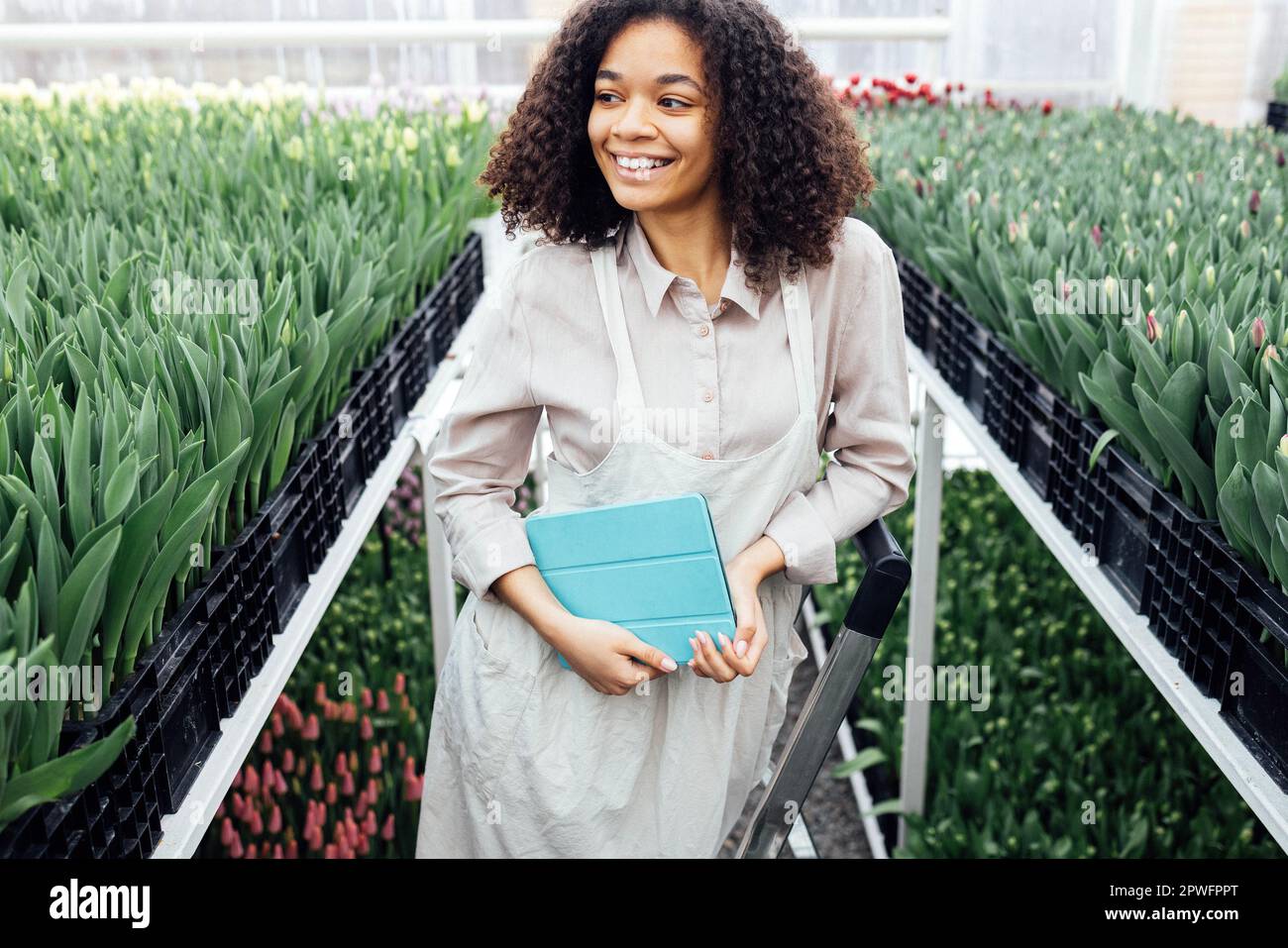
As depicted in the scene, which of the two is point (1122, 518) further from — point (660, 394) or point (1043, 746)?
point (1043, 746)

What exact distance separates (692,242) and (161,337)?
615mm

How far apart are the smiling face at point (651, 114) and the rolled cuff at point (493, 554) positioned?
37cm

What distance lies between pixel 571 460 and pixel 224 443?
1.20ft

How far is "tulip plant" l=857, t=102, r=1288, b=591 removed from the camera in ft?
4.13

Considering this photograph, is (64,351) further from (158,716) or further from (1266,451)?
(1266,451)

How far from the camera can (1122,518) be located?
1471 mm

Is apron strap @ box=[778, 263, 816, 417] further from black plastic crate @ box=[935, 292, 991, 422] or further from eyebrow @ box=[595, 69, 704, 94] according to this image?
black plastic crate @ box=[935, 292, 991, 422]

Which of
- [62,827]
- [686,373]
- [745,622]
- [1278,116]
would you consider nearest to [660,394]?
[686,373]

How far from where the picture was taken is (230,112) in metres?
3.71

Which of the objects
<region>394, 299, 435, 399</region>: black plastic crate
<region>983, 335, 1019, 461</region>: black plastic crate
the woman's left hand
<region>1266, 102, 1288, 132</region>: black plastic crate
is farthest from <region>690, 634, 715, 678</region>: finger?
<region>1266, 102, 1288, 132</region>: black plastic crate

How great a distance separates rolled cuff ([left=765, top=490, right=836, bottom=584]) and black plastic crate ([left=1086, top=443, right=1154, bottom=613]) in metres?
0.39

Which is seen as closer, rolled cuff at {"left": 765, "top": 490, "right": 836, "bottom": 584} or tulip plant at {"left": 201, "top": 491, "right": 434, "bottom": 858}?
rolled cuff at {"left": 765, "top": 490, "right": 836, "bottom": 584}

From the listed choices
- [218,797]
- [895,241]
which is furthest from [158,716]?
[895,241]

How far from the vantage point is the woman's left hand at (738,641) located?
1.20 metres
